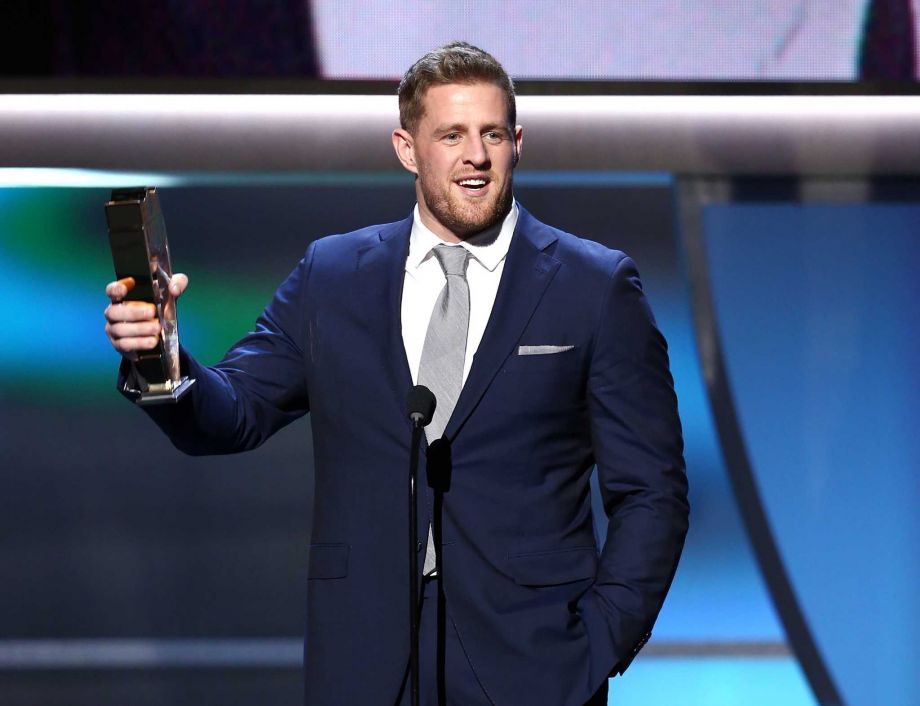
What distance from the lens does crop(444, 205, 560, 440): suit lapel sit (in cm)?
175

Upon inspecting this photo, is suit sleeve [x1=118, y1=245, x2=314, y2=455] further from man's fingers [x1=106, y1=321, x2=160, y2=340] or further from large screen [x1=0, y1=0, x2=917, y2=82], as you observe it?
large screen [x1=0, y1=0, x2=917, y2=82]

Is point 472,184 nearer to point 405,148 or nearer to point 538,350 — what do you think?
point 405,148

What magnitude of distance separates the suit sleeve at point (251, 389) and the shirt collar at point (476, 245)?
0.19 m

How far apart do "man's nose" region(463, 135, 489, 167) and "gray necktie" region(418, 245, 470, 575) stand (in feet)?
0.56

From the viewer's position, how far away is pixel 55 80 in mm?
3064

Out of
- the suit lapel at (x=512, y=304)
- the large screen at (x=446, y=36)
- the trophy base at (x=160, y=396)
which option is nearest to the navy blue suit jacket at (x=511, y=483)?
the suit lapel at (x=512, y=304)

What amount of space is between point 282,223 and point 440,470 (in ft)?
5.76

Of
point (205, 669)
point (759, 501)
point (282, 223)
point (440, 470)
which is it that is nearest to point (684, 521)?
point (440, 470)

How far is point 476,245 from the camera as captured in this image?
1885mm

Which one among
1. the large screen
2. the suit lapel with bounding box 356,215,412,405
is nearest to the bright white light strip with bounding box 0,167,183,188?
the large screen

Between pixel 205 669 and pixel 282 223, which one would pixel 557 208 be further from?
pixel 205 669

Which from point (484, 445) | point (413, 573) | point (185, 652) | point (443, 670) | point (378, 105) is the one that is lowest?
point (185, 652)

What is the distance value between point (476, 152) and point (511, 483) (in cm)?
50

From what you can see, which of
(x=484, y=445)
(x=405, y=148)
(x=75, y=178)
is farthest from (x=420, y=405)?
(x=75, y=178)
